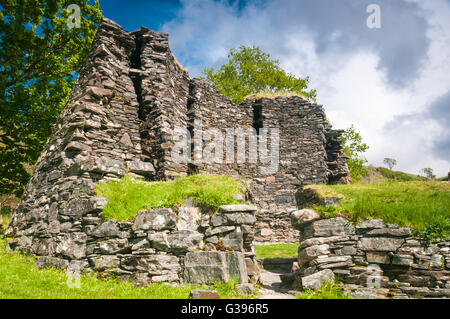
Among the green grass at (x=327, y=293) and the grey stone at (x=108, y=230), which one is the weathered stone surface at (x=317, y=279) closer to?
the green grass at (x=327, y=293)

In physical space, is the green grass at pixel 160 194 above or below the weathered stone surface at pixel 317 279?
above

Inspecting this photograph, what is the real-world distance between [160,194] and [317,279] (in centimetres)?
430

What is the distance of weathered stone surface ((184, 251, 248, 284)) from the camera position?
574cm

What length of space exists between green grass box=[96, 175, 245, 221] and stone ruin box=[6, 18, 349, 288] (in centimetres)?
25

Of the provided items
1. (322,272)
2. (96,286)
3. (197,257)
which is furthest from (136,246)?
(322,272)

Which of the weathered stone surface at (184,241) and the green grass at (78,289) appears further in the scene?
the weathered stone surface at (184,241)

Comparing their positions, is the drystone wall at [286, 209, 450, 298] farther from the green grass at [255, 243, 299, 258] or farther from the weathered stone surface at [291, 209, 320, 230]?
the green grass at [255, 243, 299, 258]

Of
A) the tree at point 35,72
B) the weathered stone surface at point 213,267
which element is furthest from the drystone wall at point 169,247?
the tree at point 35,72

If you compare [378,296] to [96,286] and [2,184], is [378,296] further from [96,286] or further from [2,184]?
[2,184]

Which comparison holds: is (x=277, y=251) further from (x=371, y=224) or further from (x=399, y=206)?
(x=399, y=206)

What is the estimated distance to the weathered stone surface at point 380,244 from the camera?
6.18m

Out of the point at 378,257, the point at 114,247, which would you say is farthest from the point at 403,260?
the point at 114,247

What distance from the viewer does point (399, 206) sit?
688 cm
